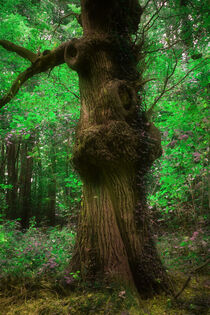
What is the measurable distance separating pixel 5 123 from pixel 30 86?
3397 mm

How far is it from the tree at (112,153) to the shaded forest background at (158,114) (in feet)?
1.23

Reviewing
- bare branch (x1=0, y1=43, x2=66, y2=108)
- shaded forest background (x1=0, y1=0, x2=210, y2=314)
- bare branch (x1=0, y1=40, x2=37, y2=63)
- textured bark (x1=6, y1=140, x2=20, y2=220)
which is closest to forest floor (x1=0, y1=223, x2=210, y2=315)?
shaded forest background (x1=0, y1=0, x2=210, y2=314)

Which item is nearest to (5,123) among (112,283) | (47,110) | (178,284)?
(47,110)

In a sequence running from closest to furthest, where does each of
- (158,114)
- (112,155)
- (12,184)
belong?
(112,155)
(158,114)
(12,184)

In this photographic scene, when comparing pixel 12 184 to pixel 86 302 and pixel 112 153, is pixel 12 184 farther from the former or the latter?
pixel 86 302

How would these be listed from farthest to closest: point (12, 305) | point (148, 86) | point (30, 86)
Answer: point (30, 86)
point (148, 86)
point (12, 305)

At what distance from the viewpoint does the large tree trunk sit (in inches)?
139

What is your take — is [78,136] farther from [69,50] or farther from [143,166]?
[69,50]

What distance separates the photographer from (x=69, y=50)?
4301mm

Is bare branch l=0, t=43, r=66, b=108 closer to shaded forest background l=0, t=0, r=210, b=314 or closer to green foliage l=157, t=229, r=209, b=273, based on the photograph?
shaded forest background l=0, t=0, r=210, b=314

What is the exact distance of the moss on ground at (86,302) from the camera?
289 cm

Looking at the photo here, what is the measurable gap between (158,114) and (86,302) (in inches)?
269

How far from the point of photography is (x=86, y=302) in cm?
296

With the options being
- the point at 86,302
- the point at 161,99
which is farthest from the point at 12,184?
the point at 86,302
